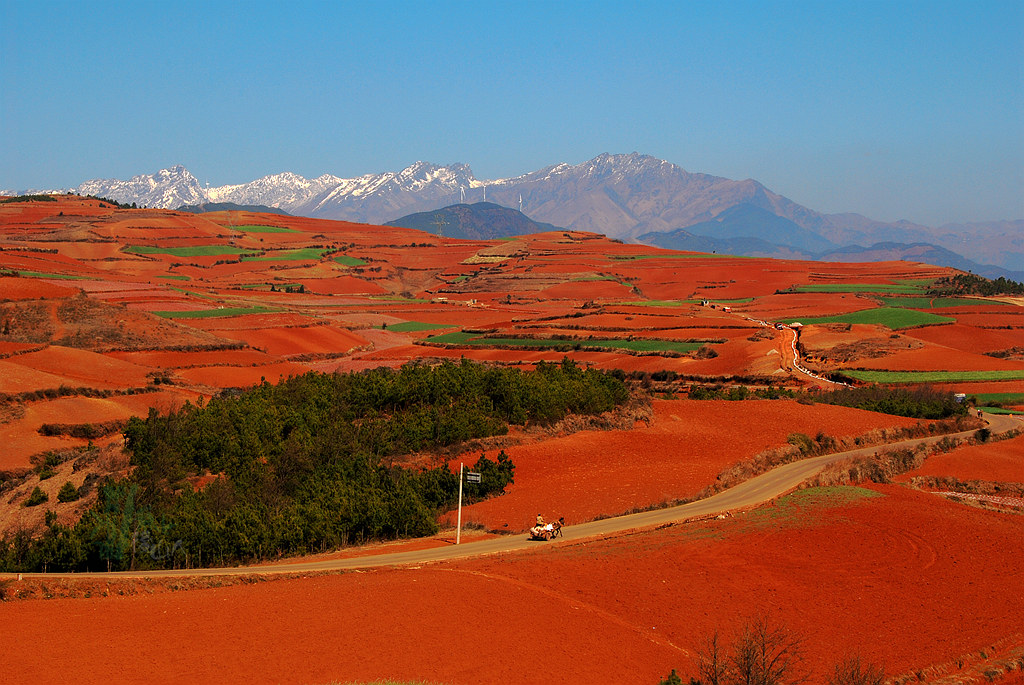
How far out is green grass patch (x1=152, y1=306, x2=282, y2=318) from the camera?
90.2 m

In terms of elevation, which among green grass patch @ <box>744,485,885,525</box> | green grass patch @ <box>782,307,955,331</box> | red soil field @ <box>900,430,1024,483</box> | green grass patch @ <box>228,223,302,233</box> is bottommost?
red soil field @ <box>900,430,1024,483</box>

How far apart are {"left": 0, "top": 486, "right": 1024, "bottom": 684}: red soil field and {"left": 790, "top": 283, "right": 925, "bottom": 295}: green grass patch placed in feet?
344

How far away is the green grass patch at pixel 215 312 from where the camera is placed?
9019 cm

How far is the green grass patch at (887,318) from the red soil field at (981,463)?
4593 centimetres

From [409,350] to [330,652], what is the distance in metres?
68.0

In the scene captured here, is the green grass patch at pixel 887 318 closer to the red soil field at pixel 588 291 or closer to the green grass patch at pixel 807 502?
the red soil field at pixel 588 291

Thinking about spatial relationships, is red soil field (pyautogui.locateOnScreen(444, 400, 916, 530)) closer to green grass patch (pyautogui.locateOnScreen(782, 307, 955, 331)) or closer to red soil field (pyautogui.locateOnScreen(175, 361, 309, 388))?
red soil field (pyautogui.locateOnScreen(175, 361, 309, 388))

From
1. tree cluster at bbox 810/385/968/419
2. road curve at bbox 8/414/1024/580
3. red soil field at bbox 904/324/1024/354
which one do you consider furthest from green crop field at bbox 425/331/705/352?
road curve at bbox 8/414/1024/580

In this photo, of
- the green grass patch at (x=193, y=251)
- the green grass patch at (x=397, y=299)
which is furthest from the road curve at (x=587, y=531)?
the green grass patch at (x=193, y=251)

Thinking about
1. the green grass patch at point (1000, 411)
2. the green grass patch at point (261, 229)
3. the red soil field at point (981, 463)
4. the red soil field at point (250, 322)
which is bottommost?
the green grass patch at point (1000, 411)

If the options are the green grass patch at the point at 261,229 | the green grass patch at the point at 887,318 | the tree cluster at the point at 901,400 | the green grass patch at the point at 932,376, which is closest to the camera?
the tree cluster at the point at 901,400

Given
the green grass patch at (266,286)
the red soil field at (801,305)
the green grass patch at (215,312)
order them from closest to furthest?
1. the green grass patch at (215,312)
2. the red soil field at (801,305)
3. the green grass patch at (266,286)

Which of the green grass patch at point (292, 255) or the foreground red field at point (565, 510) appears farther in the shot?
the green grass patch at point (292, 255)

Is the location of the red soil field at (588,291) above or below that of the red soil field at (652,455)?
above
